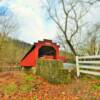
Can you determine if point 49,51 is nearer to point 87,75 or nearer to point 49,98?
point 87,75

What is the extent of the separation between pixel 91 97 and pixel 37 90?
2.58m

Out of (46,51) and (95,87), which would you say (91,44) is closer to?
(46,51)

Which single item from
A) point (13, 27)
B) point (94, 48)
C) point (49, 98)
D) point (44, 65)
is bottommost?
point (49, 98)

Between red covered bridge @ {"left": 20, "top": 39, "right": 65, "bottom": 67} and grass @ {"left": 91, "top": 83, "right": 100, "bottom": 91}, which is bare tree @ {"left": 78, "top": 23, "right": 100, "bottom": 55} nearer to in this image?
red covered bridge @ {"left": 20, "top": 39, "right": 65, "bottom": 67}

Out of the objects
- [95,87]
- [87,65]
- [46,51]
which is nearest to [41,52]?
[46,51]

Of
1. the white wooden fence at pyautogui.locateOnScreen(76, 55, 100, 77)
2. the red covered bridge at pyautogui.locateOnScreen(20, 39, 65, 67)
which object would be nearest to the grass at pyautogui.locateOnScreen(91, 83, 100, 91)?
the white wooden fence at pyautogui.locateOnScreen(76, 55, 100, 77)

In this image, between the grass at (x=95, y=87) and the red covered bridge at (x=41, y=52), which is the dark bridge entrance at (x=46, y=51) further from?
the grass at (x=95, y=87)

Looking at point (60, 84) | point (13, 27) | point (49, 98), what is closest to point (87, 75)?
point (60, 84)

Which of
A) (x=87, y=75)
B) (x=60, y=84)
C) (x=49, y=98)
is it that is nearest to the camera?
(x=49, y=98)

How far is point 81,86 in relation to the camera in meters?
8.64

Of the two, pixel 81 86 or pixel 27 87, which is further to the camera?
pixel 27 87

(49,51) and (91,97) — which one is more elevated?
(49,51)

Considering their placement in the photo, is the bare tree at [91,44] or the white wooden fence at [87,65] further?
the bare tree at [91,44]

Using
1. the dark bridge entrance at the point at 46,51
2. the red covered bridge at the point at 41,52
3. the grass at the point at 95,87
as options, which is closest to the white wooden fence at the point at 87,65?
the grass at the point at 95,87
